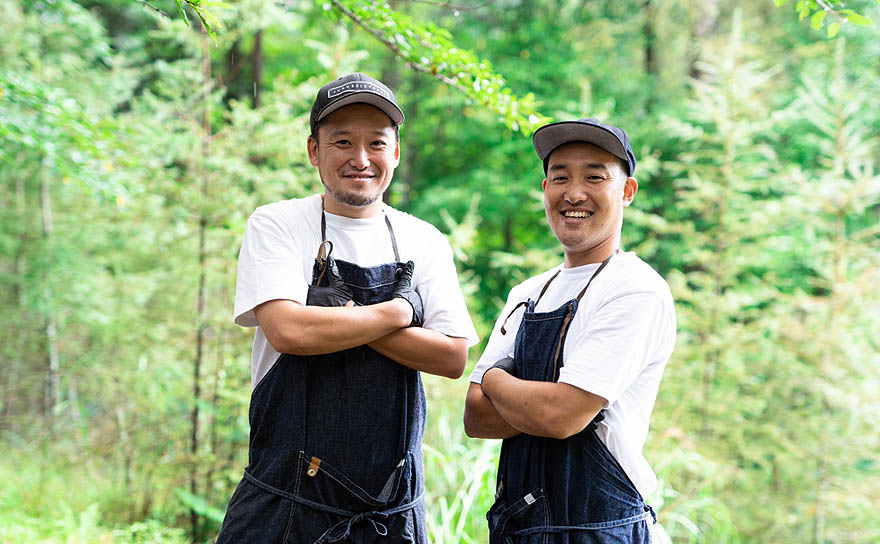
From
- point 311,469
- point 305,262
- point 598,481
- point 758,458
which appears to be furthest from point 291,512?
point 758,458

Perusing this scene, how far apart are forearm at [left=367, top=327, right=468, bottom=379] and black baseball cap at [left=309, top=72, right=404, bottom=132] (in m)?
0.70

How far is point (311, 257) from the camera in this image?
82.9 inches

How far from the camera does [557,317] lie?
1.93 metres

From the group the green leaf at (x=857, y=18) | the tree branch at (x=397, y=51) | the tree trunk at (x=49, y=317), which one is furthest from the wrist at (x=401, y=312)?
the tree trunk at (x=49, y=317)

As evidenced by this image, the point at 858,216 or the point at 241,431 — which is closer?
the point at 241,431

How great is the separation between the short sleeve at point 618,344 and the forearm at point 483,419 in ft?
0.92

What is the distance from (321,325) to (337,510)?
537mm

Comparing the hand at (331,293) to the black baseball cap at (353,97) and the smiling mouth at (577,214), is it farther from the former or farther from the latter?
the smiling mouth at (577,214)

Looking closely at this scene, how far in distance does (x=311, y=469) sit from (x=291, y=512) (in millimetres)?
131

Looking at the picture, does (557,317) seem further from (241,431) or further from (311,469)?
(241,431)

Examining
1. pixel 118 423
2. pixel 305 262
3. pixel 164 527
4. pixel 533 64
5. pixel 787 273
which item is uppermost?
pixel 533 64

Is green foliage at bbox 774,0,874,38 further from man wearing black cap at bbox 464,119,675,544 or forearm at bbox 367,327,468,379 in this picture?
forearm at bbox 367,327,468,379

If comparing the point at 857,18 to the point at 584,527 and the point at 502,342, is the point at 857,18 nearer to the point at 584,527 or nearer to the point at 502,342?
the point at 502,342

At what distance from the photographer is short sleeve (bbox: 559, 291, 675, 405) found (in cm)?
171
